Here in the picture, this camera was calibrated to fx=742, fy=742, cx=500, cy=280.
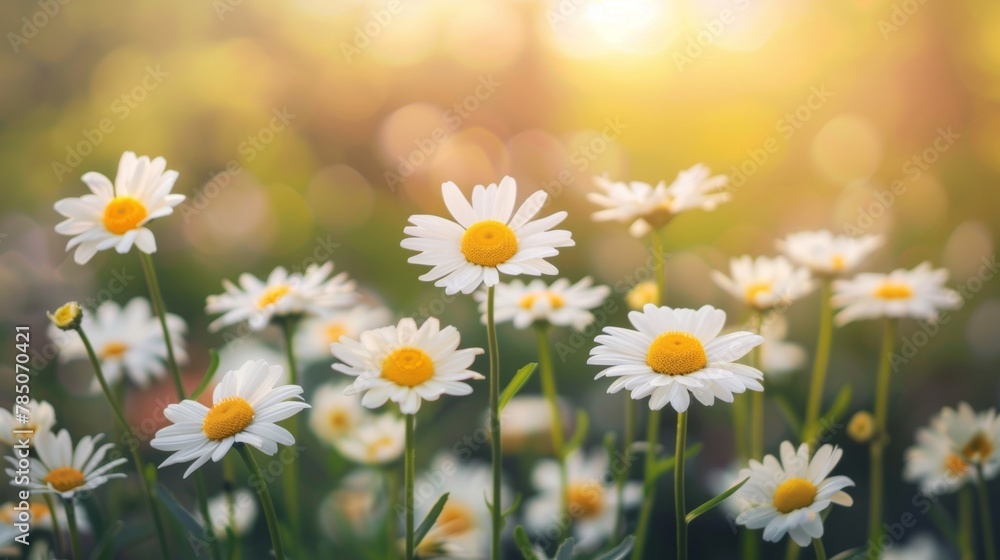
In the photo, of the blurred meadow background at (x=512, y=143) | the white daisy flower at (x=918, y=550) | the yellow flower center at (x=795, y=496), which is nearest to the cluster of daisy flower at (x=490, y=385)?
the yellow flower center at (x=795, y=496)

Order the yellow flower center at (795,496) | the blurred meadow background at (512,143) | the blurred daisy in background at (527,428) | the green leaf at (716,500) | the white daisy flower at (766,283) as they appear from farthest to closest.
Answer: the blurred meadow background at (512,143)
the blurred daisy in background at (527,428)
the white daisy flower at (766,283)
the yellow flower center at (795,496)
the green leaf at (716,500)

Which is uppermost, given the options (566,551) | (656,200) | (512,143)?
(512,143)

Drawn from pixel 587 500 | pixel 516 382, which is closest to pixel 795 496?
pixel 516 382

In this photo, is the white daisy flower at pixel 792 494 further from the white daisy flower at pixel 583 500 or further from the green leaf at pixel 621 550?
the white daisy flower at pixel 583 500

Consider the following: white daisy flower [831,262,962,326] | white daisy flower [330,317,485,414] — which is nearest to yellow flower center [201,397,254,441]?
white daisy flower [330,317,485,414]

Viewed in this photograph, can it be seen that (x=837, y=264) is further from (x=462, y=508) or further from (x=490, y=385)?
(x=462, y=508)

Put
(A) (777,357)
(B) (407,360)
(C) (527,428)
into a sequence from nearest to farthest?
(B) (407,360) < (A) (777,357) < (C) (527,428)

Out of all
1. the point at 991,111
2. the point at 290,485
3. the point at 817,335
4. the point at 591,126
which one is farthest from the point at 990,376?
the point at 290,485
